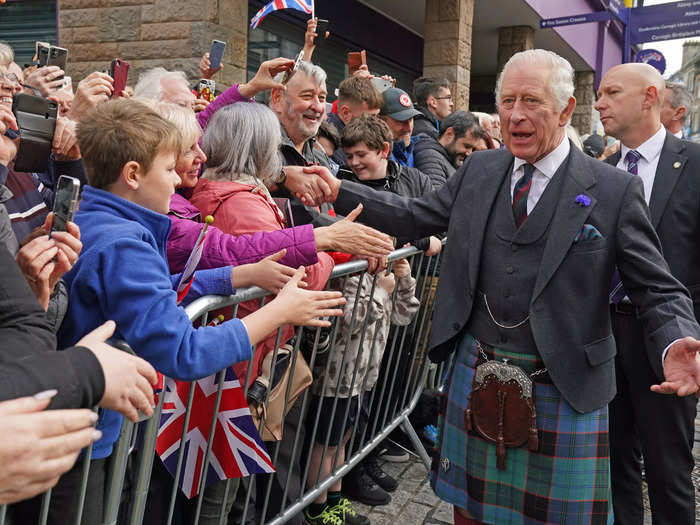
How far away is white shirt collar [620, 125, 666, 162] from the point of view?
3215 millimetres

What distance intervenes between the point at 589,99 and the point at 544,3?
5.69 metres

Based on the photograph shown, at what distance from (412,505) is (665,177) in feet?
7.29

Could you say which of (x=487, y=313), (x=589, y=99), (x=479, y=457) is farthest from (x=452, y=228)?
(x=589, y=99)

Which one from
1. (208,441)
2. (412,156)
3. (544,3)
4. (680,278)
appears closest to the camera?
(208,441)

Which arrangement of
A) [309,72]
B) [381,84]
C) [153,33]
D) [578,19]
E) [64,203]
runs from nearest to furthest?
[64,203]
[309,72]
[381,84]
[153,33]
[578,19]

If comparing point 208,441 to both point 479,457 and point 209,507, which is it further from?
point 479,457

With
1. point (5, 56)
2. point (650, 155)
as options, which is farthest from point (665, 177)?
point (5, 56)

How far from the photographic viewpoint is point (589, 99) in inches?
698

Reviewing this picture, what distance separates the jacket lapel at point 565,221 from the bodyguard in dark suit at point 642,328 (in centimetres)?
101

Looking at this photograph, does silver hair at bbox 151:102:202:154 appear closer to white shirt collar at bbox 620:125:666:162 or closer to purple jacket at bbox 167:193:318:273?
purple jacket at bbox 167:193:318:273

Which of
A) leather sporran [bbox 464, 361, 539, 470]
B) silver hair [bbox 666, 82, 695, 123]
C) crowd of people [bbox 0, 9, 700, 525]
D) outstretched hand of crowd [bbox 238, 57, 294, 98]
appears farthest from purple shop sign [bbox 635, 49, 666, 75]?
leather sporran [bbox 464, 361, 539, 470]

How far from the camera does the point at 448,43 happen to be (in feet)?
32.1

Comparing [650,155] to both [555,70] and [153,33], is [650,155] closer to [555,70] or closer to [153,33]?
[555,70]

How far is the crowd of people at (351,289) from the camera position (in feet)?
5.25
